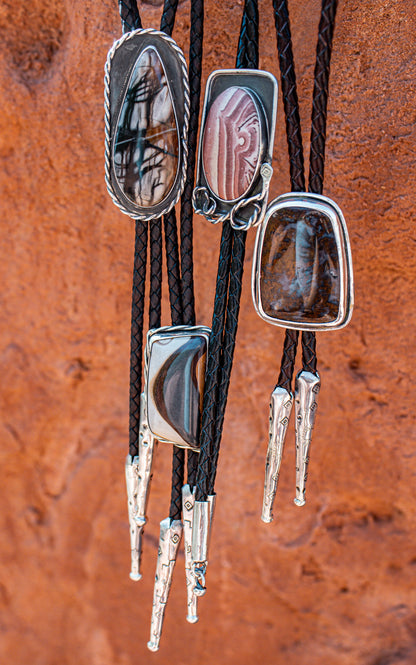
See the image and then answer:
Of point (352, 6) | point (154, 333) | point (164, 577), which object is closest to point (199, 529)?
point (164, 577)

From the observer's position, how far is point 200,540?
2.17ft

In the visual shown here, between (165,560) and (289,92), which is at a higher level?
(289,92)

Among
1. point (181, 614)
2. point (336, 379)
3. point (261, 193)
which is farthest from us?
point (181, 614)

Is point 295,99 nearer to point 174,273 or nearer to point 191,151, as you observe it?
point 191,151

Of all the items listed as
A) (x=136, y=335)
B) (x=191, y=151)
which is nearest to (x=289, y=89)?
(x=191, y=151)

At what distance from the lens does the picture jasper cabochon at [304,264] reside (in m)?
0.59

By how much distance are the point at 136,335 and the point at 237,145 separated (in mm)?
284

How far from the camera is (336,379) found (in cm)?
83

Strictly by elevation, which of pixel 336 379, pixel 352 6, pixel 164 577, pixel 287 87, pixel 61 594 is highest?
pixel 352 6

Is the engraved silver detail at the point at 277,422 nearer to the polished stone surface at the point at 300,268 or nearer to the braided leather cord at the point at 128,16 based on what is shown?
the polished stone surface at the point at 300,268

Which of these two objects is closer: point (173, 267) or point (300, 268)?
point (300, 268)

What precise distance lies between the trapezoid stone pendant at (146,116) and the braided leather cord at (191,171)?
0.10 ft

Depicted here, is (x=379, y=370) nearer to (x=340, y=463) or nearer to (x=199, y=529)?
(x=340, y=463)

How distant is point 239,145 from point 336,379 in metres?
0.39
